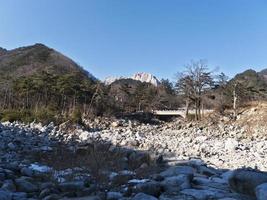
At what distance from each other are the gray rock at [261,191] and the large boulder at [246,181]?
Answer: 0.38 metres

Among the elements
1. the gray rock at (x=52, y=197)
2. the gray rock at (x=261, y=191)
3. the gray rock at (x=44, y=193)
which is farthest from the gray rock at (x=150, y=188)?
the gray rock at (x=261, y=191)

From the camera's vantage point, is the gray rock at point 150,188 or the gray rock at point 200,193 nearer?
the gray rock at point 200,193

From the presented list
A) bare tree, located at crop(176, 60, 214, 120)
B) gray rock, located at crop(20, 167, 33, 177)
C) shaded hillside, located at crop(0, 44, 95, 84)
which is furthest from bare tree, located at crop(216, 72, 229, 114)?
shaded hillside, located at crop(0, 44, 95, 84)

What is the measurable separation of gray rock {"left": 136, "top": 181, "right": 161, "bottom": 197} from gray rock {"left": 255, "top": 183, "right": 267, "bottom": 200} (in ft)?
5.31

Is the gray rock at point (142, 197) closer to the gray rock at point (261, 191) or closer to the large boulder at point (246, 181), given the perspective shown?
the gray rock at point (261, 191)

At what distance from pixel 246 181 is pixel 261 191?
0.85m

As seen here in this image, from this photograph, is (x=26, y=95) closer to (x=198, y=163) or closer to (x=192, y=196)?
(x=198, y=163)

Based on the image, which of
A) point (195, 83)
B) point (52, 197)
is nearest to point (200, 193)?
point (52, 197)

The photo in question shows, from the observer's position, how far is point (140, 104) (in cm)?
5088

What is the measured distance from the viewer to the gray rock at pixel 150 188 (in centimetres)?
717

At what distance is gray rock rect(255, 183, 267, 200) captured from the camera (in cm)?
640

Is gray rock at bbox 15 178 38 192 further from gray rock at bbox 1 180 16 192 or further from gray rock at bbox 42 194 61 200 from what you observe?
gray rock at bbox 42 194 61 200

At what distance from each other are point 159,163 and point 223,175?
2.16 metres

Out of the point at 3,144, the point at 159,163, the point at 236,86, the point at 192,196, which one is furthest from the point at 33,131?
the point at 236,86
